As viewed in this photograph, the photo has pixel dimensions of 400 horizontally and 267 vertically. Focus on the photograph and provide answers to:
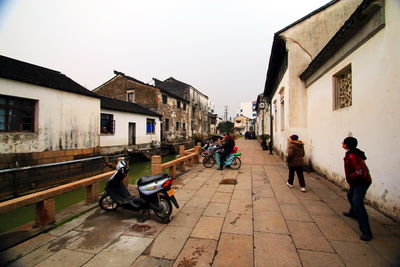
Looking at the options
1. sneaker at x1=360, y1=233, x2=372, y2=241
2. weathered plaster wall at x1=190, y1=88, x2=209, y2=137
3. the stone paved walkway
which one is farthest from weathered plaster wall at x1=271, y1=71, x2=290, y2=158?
weathered plaster wall at x1=190, y1=88, x2=209, y2=137

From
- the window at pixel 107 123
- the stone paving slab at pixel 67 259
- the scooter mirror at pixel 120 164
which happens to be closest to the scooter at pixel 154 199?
the scooter mirror at pixel 120 164

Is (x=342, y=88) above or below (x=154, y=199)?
above

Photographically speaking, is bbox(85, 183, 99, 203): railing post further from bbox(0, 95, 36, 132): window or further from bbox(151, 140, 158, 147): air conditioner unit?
bbox(151, 140, 158, 147): air conditioner unit

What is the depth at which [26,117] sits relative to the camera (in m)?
7.76

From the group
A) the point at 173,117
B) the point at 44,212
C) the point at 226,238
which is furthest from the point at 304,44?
the point at 173,117

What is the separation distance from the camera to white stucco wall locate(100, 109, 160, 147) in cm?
1312

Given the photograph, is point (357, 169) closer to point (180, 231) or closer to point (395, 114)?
point (395, 114)

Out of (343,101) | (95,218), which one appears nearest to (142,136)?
(95,218)

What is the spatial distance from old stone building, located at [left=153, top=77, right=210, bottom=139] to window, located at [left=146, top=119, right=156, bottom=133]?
1086 centimetres

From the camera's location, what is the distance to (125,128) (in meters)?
14.5

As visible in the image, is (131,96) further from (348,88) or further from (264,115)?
(348,88)

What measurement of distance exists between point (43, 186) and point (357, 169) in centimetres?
990

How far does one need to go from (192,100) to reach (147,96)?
10924mm

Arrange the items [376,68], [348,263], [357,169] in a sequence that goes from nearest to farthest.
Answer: [348,263], [357,169], [376,68]
